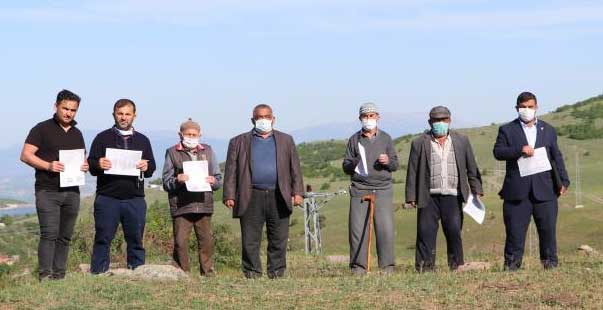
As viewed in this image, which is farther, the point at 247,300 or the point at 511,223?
the point at 511,223

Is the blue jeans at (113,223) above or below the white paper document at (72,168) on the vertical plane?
below

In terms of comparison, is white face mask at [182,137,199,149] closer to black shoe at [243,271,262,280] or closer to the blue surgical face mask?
black shoe at [243,271,262,280]

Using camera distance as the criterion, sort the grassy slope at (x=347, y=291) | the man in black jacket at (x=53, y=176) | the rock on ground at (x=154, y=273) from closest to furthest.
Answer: the grassy slope at (x=347, y=291)
the man in black jacket at (x=53, y=176)
the rock on ground at (x=154, y=273)

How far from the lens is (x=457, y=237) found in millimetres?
12148

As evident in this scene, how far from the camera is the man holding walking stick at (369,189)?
12.2 metres

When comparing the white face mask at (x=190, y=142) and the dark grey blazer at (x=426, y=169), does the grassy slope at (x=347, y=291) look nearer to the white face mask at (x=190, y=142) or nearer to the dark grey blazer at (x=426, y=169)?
the dark grey blazer at (x=426, y=169)

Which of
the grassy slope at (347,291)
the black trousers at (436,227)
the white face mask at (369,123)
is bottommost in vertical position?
the grassy slope at (347,291)

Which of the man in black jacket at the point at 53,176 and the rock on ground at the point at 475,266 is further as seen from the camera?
the rock on ground at the point at 475,266

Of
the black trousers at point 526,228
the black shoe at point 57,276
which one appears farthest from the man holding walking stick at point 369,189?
the black shoe at point 57,276

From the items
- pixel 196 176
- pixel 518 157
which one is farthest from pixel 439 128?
pixel 196 176

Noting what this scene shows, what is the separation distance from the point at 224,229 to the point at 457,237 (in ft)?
36.7

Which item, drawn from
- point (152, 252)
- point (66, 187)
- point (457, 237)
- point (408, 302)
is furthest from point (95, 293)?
point (152, 252)

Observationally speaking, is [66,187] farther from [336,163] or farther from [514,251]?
[336,163]

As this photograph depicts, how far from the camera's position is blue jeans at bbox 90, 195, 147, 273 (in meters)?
11.8
